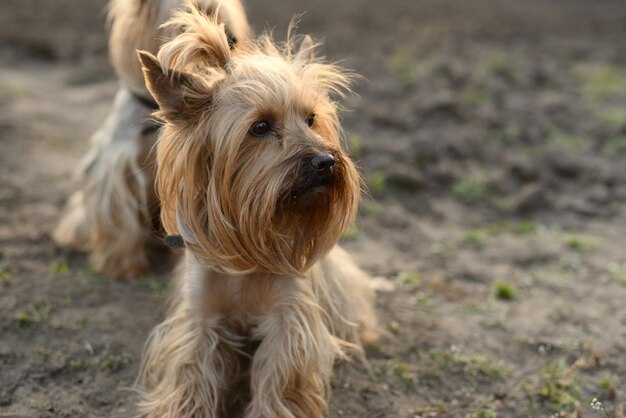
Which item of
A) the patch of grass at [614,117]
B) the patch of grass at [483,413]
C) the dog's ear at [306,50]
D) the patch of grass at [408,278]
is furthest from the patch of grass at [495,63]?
the patch of grass at [483,413]

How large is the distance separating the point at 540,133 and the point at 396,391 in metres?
4.41

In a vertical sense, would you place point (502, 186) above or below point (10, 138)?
above

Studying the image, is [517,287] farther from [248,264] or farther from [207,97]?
[207,97]

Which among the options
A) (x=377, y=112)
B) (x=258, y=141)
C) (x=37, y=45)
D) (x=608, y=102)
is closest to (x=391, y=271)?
(x=258, y=141)

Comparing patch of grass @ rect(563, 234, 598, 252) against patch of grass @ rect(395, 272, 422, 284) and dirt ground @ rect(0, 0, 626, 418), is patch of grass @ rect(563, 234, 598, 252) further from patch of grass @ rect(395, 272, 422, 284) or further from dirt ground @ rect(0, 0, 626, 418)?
patch of grass @ rect(395, 272, 422, 284)

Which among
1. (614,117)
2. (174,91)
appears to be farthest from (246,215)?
(614,117)

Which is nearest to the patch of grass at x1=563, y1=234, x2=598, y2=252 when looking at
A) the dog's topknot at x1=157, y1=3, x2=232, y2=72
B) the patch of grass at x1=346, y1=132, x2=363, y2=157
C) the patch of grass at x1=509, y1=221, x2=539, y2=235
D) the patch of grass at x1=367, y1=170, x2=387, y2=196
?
the patch of grass at x1=509, y1=221, x2=539, y2=235

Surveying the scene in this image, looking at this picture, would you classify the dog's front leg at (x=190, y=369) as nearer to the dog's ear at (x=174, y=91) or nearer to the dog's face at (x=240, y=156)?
the dog's face at (x=240, y=156)

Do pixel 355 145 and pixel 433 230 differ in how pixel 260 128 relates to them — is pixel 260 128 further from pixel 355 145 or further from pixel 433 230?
pixel 355 145

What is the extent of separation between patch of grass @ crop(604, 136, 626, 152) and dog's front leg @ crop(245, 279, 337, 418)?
15.6ft

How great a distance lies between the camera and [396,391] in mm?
3594

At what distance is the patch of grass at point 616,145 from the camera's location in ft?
22.7

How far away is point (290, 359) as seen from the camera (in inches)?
124

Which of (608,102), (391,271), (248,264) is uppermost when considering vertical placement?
(608,102)
